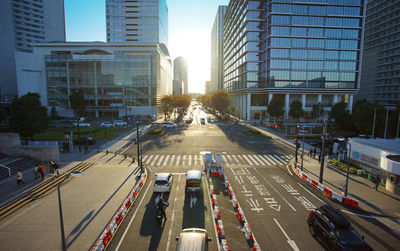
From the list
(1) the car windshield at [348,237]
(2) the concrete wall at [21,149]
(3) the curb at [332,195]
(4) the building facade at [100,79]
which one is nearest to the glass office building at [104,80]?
(4) the building facade at [100,79]

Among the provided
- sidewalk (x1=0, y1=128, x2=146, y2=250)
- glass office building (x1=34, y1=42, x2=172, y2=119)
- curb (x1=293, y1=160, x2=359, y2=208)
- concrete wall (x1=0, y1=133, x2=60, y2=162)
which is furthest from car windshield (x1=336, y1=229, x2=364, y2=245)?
glass office building (x1=34, y1=42, x2=172, y2=119)

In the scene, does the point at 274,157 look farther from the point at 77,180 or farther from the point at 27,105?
the point at 27,105

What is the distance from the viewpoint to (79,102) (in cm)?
7100

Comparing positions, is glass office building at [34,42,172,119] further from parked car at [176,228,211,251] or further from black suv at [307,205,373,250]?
black suv at [307,205,373,250]

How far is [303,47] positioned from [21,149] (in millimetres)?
87415

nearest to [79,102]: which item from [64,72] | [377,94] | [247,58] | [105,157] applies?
[64,72]

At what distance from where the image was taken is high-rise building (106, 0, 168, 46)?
361ft

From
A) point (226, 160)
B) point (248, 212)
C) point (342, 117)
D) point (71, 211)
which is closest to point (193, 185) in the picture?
point (248, 212)

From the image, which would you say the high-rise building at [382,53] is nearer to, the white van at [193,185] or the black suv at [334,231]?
the black suv at [334,231]

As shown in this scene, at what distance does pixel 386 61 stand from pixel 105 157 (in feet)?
368

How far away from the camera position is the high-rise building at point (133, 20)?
4336 inches

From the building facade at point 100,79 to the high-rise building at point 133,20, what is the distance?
33459 mm

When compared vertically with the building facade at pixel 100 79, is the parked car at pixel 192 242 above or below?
below

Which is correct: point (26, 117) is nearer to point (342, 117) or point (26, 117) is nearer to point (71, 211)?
point (71, 211)
